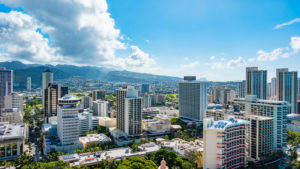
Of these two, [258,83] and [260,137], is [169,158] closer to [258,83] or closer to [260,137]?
[260,137]

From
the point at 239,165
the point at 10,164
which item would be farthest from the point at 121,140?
the point at 239,165

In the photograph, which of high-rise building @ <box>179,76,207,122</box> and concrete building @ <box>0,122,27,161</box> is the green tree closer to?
concrete building @ <box>0,122,27,161</box>

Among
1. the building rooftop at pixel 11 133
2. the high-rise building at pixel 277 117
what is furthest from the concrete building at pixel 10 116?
the high-rise building at pixel 277 117

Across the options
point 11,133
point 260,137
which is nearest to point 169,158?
point 260,137

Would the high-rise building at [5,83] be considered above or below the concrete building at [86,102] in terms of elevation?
above

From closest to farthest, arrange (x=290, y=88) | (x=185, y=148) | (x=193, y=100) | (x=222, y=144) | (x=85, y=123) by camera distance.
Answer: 1. (x=222, y=144)
2. (x=185, y=148)
3. (x=85, y=123)
4. (x=193, y=100)
5. (x=290, y=88)

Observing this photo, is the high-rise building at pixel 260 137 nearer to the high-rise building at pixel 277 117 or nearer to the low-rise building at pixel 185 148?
the high-rise building at pixel 277 117
